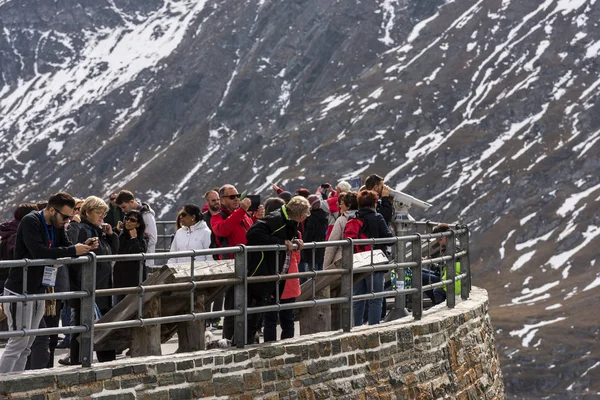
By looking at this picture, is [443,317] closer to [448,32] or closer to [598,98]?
[598,98]

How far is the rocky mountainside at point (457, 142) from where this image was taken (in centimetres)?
10662

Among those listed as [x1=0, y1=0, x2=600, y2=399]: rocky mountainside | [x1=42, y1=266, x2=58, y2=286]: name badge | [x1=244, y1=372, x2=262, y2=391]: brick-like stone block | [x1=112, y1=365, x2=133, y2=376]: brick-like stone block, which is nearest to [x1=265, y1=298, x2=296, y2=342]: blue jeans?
[x1=244, y1=372, x2=262, y2=391]: brick-like stone block

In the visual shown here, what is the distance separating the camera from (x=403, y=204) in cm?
1580

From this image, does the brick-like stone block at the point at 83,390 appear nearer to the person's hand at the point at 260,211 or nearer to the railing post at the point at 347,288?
the railing post at the point at 347,288

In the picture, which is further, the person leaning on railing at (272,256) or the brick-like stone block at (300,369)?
the person leaning on railing at (272,256)

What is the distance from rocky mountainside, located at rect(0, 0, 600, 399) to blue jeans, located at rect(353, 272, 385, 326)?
81257mm

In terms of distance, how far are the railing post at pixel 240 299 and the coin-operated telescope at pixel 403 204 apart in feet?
20.1

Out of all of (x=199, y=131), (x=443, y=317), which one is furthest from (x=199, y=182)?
(x=443, y=317)

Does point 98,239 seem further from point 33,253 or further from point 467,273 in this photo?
point 467,273

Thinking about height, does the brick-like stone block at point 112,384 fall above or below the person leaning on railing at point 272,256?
below

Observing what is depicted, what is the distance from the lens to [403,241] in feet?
38.6

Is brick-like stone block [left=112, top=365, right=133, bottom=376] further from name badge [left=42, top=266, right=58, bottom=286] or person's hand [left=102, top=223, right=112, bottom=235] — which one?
person's hand [left=102, top=223, right=112, bottom=235]

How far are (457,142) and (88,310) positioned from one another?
458ft

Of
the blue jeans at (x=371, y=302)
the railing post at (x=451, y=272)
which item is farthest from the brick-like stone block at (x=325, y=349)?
the railing post at (x=451, y=272)
